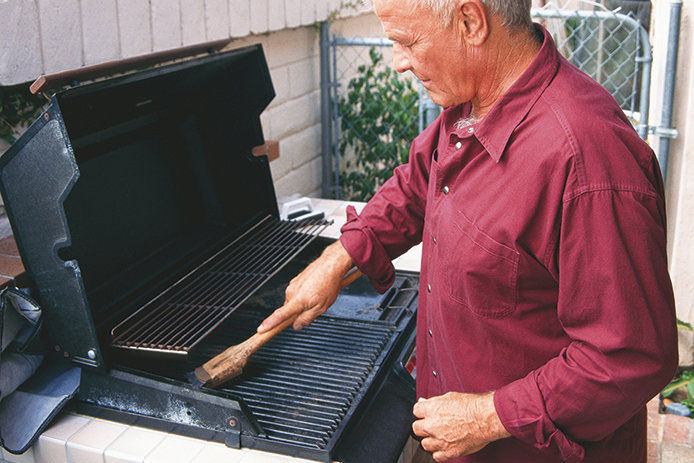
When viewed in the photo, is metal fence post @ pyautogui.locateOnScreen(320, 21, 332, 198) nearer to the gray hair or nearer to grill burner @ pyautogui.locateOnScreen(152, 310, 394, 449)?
grill burner @ pyautogui.locateOnScreen(152, 310, 394, 449)

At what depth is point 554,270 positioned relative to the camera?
4.08ft

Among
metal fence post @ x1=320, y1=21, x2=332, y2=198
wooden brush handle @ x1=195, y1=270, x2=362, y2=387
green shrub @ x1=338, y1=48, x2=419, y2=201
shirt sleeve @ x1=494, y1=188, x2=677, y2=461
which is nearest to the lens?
shirt sleeve @ x1=494, y1=188, x2=677, y2=461

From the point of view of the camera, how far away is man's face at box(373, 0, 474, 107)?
128cm

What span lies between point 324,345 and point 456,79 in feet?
2.72

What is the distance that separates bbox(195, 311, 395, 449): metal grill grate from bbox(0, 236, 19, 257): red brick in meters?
0.52

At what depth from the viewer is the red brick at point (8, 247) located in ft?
5.56

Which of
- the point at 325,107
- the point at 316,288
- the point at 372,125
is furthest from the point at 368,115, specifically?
the point at 316,288

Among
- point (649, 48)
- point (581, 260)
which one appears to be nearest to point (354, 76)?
point (649, 48)

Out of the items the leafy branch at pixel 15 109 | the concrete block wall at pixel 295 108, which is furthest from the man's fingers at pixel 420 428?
the concrete block wall at pixel 295 108

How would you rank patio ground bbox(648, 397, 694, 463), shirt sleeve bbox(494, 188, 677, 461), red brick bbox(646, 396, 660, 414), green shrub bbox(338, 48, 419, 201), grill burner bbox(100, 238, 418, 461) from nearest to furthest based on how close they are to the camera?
shirt sleeve bbox(494, 188, 677, 461), grill burner bbox(100, 238, 418, 461), patio ground bbox(648, 397, 694, 463), red brick bbox(646, 396, 660, 414), green shrub bbox(338, 48, 419, 201)

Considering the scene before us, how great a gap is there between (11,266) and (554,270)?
4.00 ft

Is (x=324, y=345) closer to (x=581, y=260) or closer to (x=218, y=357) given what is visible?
(x=218, y=357)

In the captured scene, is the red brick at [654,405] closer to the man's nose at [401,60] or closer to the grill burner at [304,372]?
the grill burner at [304,372]

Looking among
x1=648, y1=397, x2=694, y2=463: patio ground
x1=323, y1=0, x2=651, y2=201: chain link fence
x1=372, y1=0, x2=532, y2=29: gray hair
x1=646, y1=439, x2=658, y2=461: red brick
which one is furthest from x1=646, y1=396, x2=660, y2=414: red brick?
x1=372, y1=0, x2=532, y2=29: gray hair
